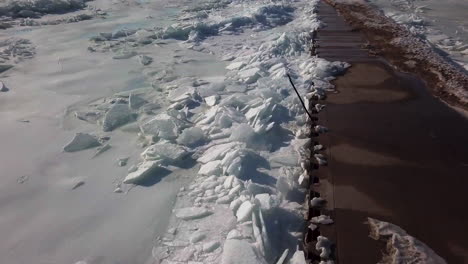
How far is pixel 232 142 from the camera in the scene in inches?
170

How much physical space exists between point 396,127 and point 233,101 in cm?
223

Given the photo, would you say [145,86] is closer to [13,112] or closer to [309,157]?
[13,112]

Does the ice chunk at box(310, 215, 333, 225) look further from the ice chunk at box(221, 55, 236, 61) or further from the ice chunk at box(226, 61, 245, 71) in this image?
the ice chunk at box(221, 55, 236, 61)

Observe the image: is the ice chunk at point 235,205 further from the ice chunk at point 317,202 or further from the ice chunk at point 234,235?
the ice chunk at point 317,202

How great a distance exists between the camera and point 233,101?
5.32m

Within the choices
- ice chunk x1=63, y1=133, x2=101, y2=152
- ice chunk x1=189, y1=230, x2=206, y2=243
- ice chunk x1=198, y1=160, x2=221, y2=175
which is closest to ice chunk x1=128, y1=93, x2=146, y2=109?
ice chunk x1=63, y1=133, x2=101, y2=152

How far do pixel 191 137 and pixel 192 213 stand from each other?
1411 millimetres

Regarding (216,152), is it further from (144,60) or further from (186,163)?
(144,60)

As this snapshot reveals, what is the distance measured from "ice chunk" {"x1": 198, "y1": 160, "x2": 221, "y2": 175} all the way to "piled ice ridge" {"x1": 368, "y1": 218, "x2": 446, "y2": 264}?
1644 mm

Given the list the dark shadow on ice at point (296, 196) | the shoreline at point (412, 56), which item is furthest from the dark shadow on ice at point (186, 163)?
the shoreline at point (412, 56)

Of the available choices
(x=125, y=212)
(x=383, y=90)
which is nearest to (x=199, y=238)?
(x=125, y=212)

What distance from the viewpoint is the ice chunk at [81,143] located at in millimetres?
4484

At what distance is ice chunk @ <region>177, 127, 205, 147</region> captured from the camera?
450 centimetres

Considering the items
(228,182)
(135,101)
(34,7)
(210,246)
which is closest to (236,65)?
(135,101)
